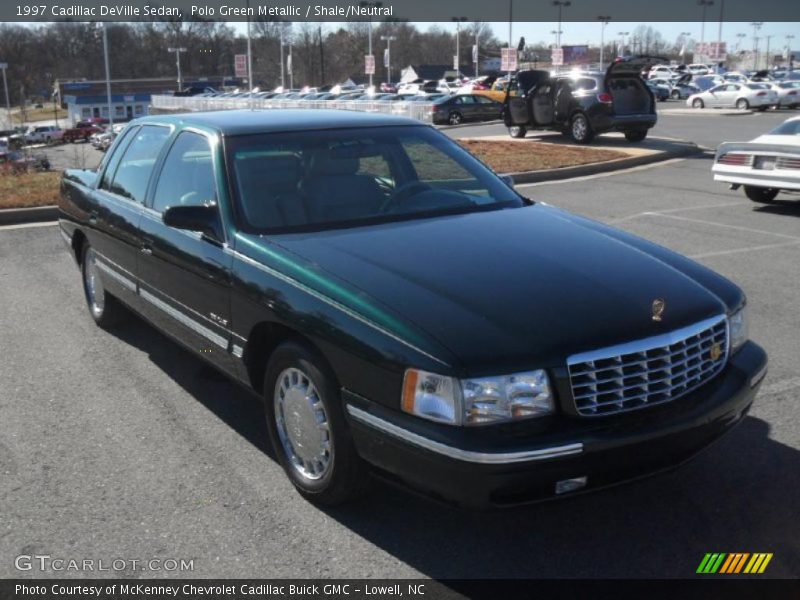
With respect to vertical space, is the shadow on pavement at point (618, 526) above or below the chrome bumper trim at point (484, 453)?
below

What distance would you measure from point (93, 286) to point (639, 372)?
467 cm

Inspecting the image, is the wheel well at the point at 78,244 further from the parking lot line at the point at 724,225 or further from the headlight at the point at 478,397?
the parking lot line at the point at 724,225

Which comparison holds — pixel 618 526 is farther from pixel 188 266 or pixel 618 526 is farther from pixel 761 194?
pixel 761 194

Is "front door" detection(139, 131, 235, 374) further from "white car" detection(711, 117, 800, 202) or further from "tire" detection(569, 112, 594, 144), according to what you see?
"tire" detection(569, 112, 594, 144)

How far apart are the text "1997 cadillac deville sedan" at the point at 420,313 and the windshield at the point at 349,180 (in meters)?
0.01

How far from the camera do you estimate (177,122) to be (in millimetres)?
5098

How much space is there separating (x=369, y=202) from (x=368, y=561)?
193 centimetres

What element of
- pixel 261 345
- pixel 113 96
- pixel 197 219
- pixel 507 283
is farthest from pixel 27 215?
pixel 113 96

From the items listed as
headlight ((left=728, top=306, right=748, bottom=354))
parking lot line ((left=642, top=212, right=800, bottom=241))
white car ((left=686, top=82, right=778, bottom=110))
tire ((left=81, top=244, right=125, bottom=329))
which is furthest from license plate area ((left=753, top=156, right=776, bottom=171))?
white car ((left=686, top=82, right=778, bottom=110))

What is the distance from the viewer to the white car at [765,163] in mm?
10391

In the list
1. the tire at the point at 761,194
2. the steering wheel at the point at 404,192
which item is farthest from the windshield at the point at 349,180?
the tire at the point at 761,194

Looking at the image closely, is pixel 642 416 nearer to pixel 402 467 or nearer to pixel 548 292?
pixel 548 292

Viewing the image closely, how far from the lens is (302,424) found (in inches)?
143

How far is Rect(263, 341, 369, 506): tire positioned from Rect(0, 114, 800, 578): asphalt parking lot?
15 centimetres
